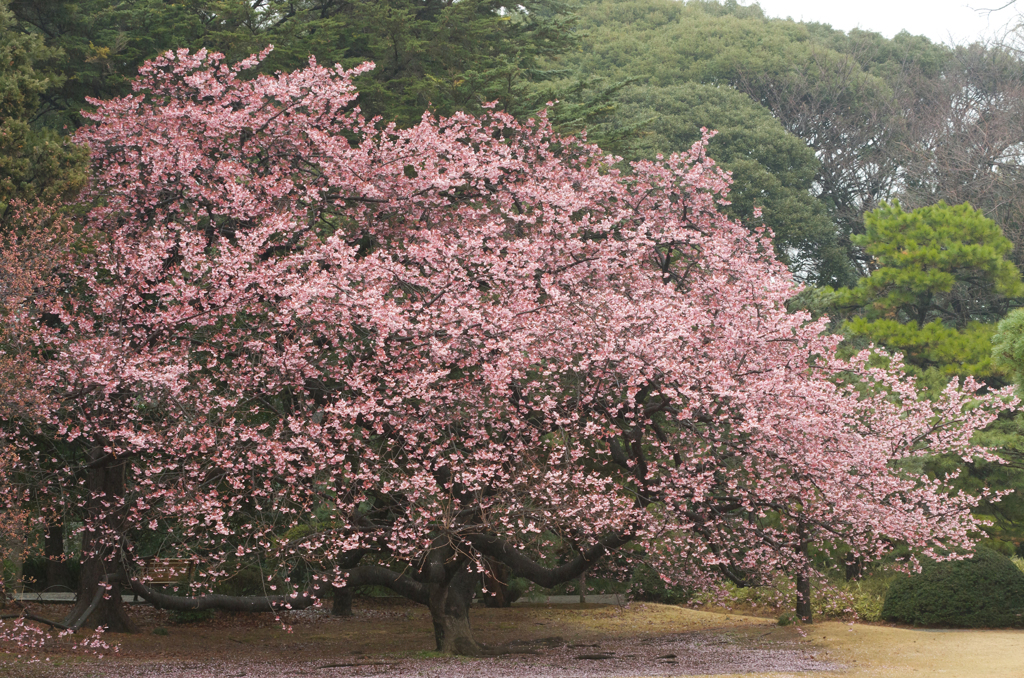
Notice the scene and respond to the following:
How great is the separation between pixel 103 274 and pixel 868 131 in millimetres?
35246

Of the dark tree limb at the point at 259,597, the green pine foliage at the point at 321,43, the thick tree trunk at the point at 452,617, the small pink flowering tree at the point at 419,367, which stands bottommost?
the thick tree trunk at the point at 452,617

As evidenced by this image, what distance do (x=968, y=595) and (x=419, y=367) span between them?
10910mm

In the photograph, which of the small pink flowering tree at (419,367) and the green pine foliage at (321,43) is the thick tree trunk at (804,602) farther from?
the green pine foliage at (321,43)

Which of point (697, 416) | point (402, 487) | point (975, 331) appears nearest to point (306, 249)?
point (402, 487)

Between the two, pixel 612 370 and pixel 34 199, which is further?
pixel 34 199

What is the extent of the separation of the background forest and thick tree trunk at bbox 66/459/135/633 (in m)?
1.28

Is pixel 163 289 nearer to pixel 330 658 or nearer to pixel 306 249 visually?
pixel 306 249

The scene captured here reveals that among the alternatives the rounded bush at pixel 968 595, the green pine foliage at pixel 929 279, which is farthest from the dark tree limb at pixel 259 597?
the green pine foliage at pixel 929 279

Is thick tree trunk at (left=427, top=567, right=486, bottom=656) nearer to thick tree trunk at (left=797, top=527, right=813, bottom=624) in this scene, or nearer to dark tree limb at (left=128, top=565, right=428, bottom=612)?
dark tree limb at (left=128, top=565, right=428, bottom=612)

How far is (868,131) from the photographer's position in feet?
130

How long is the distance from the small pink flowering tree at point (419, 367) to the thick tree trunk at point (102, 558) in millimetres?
51

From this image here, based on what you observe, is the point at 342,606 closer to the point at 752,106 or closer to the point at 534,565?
the point at 534,565

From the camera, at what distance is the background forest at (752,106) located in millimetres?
17812

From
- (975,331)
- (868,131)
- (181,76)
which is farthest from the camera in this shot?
(868,131)
